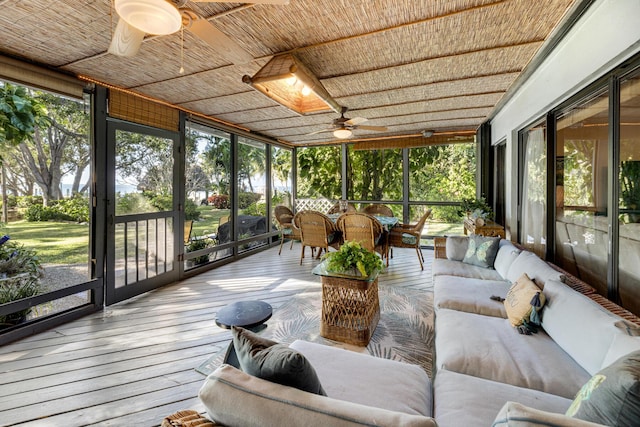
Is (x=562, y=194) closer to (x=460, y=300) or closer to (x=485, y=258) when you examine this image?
(x=485, y=258)

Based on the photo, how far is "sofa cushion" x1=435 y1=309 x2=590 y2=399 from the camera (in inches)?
52.4

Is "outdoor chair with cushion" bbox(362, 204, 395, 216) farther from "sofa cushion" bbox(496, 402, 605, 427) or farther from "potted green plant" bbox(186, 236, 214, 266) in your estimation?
"sofa cushion" bbox(496, 402, 605, 427)

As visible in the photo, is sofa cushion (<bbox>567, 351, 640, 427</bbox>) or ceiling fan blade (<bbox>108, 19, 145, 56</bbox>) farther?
ceiling fan blade (<bbox>108, 19, 145, 56</bbox>)

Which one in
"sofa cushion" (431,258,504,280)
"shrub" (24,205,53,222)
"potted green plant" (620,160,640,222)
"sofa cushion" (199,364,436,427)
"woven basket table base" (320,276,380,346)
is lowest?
"woven basket table base" (320,276,380,346)

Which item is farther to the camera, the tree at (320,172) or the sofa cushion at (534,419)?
the tree at (320,172)

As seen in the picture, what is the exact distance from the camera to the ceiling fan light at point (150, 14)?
125 centimetres

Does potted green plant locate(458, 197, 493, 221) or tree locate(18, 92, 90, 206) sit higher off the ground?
tree locate(18, 92, 90, 206)

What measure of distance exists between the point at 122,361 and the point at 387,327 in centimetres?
221

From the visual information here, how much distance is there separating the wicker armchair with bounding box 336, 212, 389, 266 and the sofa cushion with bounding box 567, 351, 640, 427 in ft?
10.7

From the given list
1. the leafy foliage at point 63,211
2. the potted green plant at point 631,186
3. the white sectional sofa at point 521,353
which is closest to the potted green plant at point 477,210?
the white sectional sofa at point 521,353

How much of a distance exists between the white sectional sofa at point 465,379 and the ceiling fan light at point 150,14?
5.02 feet

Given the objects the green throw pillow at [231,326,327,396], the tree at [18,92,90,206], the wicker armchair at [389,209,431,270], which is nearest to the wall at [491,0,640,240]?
the wicker armchair at [389,209,431,270]

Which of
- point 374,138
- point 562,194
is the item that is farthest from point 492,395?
point 374,138

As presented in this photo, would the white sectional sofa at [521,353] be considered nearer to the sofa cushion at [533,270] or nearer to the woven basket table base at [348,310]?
the sofa cushion at [533,270]
